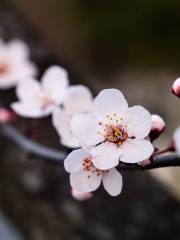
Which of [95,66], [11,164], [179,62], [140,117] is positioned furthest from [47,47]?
[140,117]

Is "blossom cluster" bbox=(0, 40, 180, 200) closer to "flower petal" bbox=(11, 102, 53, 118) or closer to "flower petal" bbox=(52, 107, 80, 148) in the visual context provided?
"flower petal" bbox=(52, 107, 80, 148)

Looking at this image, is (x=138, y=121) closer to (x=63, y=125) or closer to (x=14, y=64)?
(x=63, y=125)

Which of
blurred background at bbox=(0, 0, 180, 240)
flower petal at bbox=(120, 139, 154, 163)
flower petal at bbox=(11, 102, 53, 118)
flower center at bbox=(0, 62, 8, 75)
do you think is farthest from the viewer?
flower center at bbox=(0, 62, 8, 75)

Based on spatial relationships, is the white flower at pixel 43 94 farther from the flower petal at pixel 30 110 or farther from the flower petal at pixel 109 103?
the flower petal at pixel 109 103

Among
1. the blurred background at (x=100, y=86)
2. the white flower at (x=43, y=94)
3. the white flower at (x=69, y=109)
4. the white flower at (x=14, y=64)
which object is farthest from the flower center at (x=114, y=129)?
the white flower at (x=14, y=64)

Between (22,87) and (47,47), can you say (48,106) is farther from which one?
(47,47)

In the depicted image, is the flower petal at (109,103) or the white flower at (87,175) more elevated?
the flower petal at (109,103)

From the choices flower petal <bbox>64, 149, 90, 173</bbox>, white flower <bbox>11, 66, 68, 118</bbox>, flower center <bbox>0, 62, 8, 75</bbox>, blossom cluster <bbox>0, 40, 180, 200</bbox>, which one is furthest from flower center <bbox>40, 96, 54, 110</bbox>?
flower center <bbox>0, 62, 8, 75</bbox>
